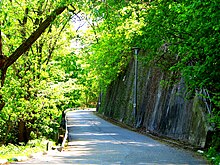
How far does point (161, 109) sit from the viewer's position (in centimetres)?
2419

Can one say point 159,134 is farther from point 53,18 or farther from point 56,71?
point 53,18

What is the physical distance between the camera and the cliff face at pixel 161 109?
17.5 metres

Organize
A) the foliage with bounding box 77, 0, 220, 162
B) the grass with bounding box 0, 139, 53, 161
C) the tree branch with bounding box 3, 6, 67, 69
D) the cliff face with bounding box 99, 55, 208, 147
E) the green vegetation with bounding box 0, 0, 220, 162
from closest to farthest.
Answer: the tree branch with bounding box 3, 6, 67, 69 < the foliage with bounding box 77, 0, 220, 162 < the green vegetation with bounding box 0, 0, 220, 162 < the grass with bounding box 0, 139, 53, 161 < the cliff face with bounding box 99, 55, 208, 147

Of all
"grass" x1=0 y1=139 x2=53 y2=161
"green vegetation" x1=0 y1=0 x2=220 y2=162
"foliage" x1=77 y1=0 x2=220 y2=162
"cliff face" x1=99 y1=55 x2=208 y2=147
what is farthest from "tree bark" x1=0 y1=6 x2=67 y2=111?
"cliff face" x1=99 y1=55 x2=208 y2=147

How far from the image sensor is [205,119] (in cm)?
1638

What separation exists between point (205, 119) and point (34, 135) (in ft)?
36.5

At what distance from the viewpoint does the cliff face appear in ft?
57.5

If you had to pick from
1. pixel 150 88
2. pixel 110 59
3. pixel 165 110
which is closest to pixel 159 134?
pixel 165 110


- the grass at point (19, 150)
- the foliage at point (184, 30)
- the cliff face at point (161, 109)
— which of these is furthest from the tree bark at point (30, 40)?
the cliff face at point (161, 109)

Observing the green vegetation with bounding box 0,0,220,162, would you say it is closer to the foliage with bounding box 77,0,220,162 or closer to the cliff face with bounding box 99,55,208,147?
the foliage with bounding box 77,0,220,162

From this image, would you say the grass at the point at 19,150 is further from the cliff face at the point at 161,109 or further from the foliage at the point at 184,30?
the cliff face at the point at 161,109

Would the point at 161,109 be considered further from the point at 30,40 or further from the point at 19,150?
the point at 30,40

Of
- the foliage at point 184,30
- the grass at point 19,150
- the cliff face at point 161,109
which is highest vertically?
the foliage at point 184,30

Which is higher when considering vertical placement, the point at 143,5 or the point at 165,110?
the point at 143,5
